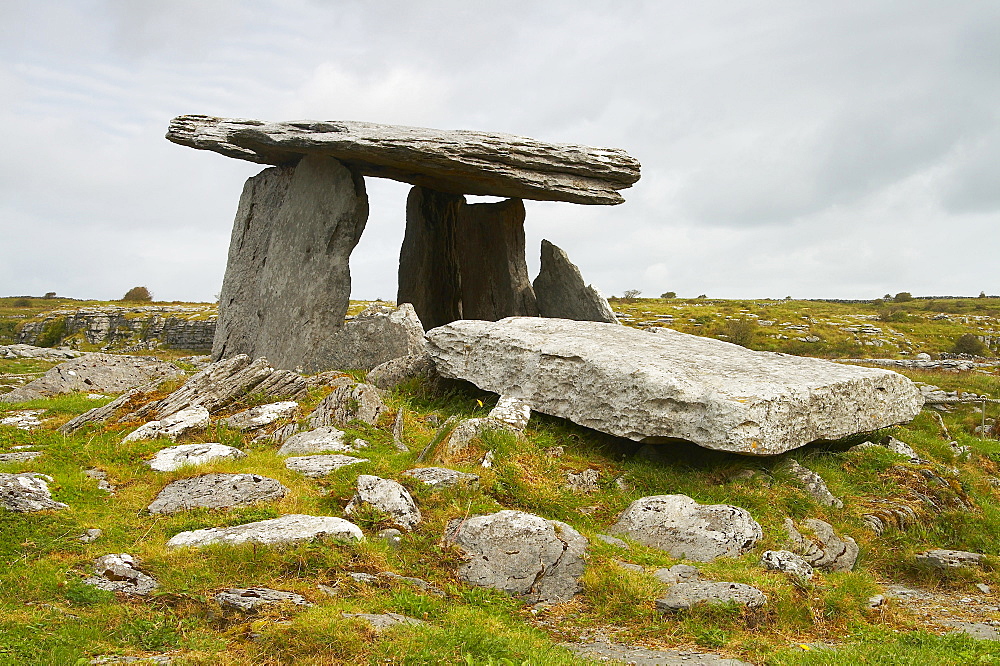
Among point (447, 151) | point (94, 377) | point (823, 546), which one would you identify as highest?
point (447, 151)

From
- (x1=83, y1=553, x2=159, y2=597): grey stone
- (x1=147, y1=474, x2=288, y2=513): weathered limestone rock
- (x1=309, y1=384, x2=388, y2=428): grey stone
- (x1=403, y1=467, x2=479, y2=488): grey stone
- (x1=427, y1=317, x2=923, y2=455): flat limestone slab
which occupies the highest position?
(x1=427, y1=317, x2=923, y2=455): flat limestone slab

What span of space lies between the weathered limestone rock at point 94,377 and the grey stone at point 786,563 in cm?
1203

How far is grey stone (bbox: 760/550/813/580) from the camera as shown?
7639mm

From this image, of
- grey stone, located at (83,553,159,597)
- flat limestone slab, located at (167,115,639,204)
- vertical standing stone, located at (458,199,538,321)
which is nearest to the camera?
grey stone, located at (83,553,159,597)

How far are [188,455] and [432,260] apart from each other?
1222 centimetres

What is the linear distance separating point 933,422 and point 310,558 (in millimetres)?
13533

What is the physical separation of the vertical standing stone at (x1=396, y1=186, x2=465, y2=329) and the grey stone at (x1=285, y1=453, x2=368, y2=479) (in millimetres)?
11473

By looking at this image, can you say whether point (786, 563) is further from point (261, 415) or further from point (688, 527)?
point (261, 415)

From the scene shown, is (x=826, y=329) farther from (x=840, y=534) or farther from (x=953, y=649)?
(x=953, y=649)

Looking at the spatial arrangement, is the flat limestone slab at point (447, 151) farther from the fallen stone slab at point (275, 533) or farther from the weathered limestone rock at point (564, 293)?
the fallen stone slab at point (275, 533)

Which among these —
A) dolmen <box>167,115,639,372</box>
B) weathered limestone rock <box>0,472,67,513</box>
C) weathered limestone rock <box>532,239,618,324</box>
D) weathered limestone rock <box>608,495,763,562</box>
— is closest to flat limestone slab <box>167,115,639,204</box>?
dolmen <box>167,115,639,372</box>

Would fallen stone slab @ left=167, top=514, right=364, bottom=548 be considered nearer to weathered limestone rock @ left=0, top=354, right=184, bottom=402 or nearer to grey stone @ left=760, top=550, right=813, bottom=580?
grey stone @ left=760, top=550, right=813, bottom=580

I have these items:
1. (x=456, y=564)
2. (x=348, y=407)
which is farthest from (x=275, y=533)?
(x=348, y=407)

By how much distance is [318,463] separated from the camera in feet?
30.9
